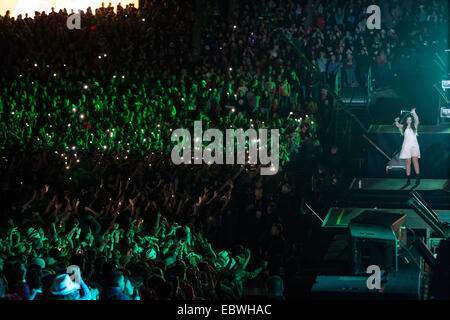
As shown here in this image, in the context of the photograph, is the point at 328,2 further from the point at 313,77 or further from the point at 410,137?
the point at 410,137

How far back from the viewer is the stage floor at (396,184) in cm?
1307

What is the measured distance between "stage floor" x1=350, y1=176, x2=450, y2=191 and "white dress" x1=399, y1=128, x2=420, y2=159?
49 cm

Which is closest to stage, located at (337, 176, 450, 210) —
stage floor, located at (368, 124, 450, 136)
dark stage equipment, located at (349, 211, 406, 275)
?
stage floor, located at (368, 124, 450, 136)

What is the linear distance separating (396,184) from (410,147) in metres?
0.66

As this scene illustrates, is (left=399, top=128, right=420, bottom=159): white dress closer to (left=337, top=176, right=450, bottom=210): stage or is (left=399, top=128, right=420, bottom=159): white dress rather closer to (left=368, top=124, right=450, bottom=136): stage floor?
(left=337, top=176, right=450, bottom=210): stage

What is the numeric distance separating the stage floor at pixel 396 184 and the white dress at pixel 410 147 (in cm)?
49

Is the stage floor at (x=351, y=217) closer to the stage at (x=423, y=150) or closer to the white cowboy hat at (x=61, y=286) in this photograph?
the stage at (x=423, y=150)

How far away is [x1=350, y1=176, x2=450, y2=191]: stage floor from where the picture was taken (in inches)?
515

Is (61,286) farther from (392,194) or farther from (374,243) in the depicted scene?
(392,194)

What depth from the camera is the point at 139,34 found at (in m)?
18.0

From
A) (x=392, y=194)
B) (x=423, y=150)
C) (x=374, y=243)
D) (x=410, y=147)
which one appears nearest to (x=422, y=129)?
(x=423, y=150)

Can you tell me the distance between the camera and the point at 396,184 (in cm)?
1347

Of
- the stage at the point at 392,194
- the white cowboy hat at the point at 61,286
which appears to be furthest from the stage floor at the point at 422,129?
the white cowboy hat at the point at 61,286

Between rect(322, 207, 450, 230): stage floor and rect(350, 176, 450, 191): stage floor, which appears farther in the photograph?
rect(350, 176, 450, 191): stage floor
